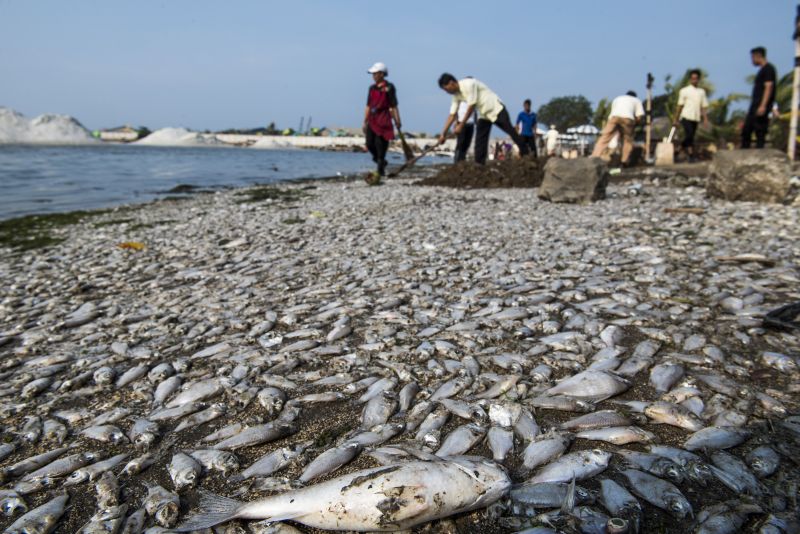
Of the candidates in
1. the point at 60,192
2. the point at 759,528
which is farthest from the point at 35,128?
the point at 759,528

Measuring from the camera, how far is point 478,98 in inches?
502

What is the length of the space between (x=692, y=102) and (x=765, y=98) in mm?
3134

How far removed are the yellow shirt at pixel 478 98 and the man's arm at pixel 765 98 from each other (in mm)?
6388

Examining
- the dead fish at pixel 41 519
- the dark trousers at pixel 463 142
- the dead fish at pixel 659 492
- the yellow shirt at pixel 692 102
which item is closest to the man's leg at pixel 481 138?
the dark trousers at pixel 463 142

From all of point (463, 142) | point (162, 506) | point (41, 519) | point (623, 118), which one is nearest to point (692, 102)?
point (623, 118)

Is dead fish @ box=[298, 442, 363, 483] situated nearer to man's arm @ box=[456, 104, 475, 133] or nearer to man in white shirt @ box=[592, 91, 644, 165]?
man's arm @ box=[456, 104, 475, 133]

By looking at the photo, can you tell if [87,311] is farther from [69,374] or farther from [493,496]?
[493,496]

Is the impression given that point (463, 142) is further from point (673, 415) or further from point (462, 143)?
point (673, 415)

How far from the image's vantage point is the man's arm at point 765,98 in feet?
37.8

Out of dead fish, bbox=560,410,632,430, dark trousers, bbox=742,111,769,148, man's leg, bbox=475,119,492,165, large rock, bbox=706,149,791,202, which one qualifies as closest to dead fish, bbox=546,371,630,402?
dead fish, bbox=560,410,632,430

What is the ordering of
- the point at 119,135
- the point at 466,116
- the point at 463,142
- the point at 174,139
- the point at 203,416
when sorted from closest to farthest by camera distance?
the point at 203,416 < the point at 466,116 < the point at 463,142 < the point at 174,139 < the point at 119,135

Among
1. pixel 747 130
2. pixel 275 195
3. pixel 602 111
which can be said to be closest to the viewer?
pixel 747 130

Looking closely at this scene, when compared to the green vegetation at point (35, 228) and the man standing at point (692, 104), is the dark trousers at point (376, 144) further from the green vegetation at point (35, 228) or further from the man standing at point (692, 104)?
the man standing at point (692, 104)

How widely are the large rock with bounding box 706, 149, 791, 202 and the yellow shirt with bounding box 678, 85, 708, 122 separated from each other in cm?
695
